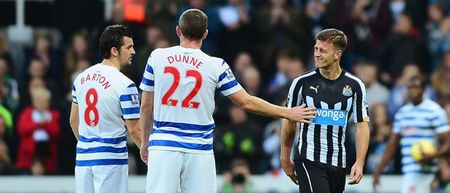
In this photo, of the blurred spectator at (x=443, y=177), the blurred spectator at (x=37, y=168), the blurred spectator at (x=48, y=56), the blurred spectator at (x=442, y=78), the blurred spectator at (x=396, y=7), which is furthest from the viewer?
the blurred spectator at (x=396, y=7)

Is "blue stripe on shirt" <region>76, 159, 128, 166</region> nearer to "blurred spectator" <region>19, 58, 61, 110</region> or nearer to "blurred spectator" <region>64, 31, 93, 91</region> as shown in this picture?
"blurred spectator" <region>19, 58, 61, 110</region>

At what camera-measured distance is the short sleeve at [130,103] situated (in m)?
13.1

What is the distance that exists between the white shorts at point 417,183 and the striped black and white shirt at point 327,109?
4.59m

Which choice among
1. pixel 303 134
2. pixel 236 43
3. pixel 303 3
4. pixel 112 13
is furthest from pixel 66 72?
pixel 303 134

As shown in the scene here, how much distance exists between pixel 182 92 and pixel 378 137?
922 centimetres

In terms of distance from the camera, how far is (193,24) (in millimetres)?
12586

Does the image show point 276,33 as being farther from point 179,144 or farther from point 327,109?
point 179,144

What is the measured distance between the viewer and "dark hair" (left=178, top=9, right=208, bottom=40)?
496 inches

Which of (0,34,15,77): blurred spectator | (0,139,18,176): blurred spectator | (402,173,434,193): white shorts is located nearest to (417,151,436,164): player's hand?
(402,173,434,193): white shorts

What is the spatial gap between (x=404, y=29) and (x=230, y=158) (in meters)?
4.21

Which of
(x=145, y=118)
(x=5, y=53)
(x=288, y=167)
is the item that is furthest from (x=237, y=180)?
(x=145, y=118)

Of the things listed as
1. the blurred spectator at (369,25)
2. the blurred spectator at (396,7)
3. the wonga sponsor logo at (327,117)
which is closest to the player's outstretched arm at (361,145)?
the wonga sponsor logo at (327,117)

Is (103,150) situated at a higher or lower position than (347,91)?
lower

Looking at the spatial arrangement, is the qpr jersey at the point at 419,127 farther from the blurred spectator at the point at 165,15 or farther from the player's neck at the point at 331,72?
the blurred spectator at the point at 165,15
